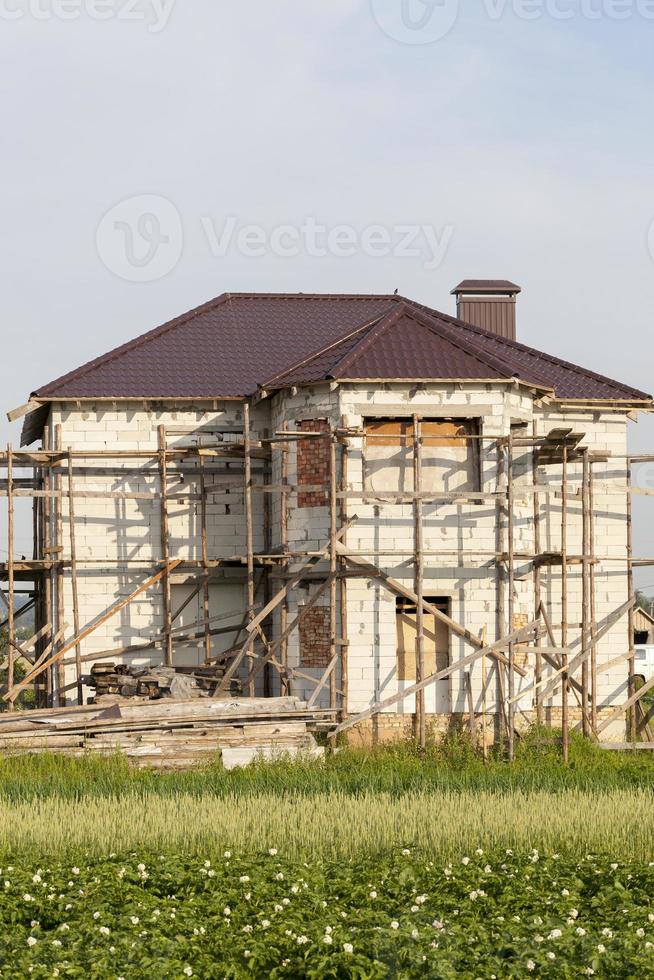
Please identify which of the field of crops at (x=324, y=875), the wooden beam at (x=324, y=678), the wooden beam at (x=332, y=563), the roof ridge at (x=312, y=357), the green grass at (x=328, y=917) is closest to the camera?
the green grass at (x=328, y=917)

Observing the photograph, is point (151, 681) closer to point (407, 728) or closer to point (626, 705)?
point (407, 728)

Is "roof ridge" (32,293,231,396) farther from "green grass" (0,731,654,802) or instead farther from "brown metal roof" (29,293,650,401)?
"green grass" (0,731,654,802)

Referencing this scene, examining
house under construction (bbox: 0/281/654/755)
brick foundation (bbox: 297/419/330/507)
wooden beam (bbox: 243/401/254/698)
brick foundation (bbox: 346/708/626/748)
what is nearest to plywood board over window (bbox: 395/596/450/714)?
house under construction (bbox: 0/281/654/755)

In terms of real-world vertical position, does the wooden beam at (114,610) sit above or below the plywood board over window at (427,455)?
below

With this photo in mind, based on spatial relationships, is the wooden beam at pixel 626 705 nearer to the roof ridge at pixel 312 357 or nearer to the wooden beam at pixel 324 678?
the wooden beam at pixel 324 678

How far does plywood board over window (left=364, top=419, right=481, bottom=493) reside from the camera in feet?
81.0

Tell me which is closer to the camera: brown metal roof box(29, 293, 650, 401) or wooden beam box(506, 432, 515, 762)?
wooden beam box(506, 432, 515, 762)

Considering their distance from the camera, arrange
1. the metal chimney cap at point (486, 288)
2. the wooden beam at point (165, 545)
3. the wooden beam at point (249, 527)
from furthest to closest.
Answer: the metal chimney cap at point (486, 288)
the wooden beam at point (165, 545)
the wooden beam at point (249, 527)

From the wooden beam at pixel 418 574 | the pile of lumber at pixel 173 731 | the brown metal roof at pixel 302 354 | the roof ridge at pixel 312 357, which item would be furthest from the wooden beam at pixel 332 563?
the roof ridge at pixel 312 357

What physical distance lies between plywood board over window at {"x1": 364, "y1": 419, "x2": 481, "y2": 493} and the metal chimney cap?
8522mm

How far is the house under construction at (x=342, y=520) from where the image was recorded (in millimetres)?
24359

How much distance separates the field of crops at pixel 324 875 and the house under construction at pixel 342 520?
4.41 m

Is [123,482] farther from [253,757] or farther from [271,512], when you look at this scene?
[253,757]

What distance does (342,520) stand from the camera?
80.2 ft
